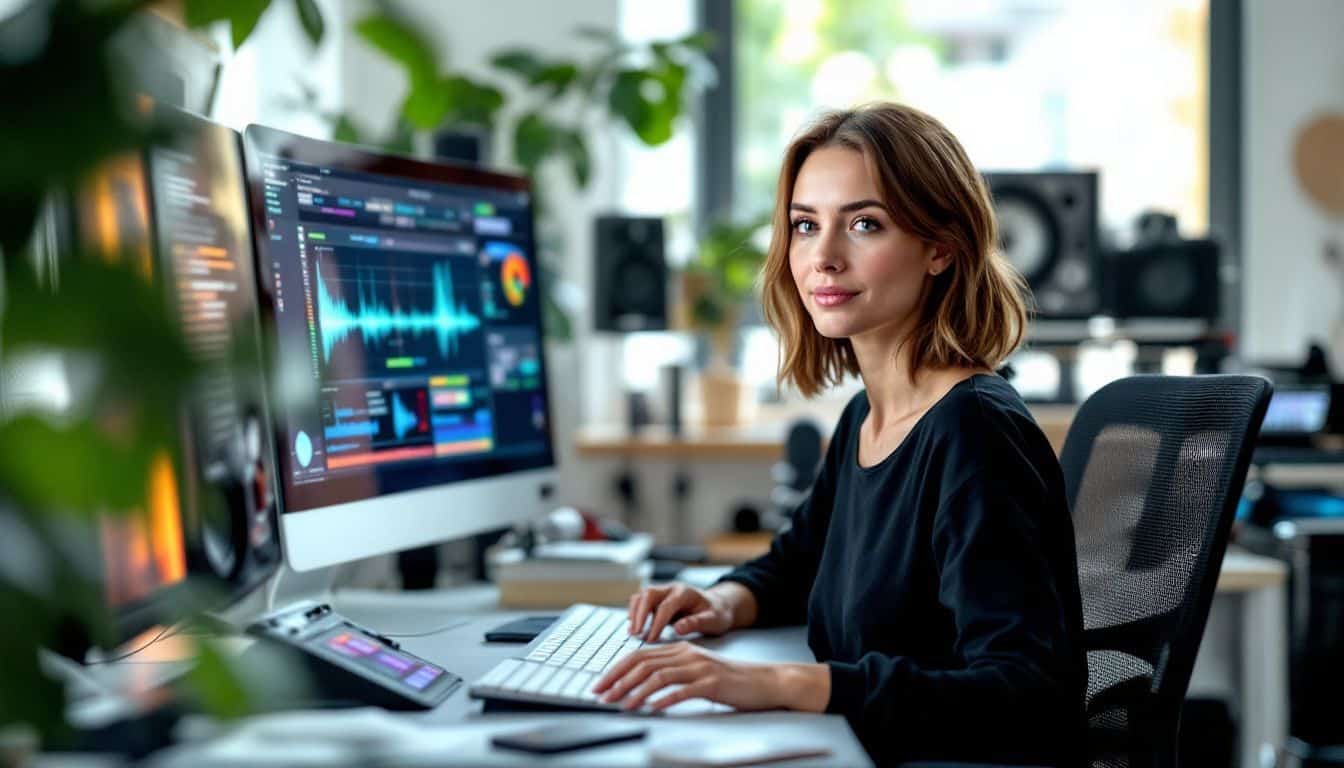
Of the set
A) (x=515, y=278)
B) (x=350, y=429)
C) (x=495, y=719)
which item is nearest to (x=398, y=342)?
(x=350, y=429)

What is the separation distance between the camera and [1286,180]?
12.6ft

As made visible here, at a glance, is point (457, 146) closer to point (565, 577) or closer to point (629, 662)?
point (565, 577)

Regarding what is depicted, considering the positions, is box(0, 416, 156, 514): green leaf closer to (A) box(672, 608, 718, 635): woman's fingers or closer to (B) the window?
(A) box(672, 608, 718, 635): woman's fingers

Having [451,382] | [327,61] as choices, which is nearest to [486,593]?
[451,382]

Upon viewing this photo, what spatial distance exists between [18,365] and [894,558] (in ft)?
3.05

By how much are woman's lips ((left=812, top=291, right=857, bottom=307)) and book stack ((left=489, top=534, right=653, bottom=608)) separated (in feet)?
1.94

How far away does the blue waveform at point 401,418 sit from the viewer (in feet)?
4.87

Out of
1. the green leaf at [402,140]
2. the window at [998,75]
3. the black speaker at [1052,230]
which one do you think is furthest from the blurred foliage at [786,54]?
the green leaf at [402,140]

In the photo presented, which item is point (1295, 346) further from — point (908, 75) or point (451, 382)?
point (451, 382)

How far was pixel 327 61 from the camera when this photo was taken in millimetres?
3232

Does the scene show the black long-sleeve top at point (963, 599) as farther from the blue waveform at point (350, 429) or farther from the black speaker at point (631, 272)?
the black speaker at point (631, 272)

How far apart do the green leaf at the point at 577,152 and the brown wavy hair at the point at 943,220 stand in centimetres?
147

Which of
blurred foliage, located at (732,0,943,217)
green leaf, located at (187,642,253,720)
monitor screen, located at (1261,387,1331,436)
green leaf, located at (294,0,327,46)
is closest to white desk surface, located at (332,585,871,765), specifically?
green leaf, located at (187,642,253,720)

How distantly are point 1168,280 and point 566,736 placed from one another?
263 cm
